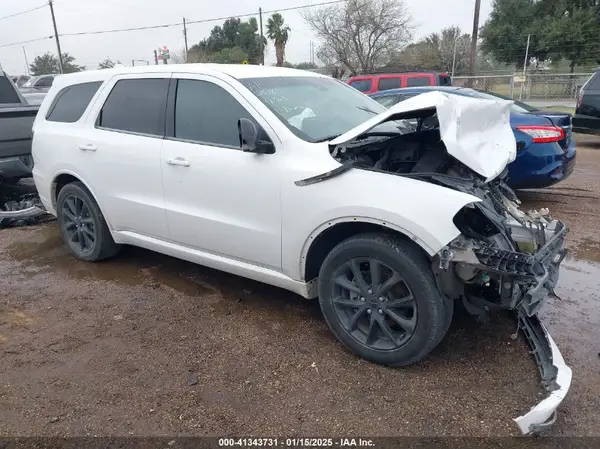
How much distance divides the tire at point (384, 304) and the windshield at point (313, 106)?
0.85 metres

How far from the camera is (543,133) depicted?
6.00m

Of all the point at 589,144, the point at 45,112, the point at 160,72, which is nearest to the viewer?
the point at 160,72

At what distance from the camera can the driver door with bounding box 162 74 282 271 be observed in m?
3.35

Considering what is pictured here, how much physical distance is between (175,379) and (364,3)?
35.9 meters

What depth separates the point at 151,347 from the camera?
3410 mm

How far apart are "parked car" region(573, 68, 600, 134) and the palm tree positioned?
37513mm

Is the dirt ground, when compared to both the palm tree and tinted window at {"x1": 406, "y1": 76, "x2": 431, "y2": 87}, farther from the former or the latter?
the palm tree

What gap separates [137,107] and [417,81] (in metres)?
9.42

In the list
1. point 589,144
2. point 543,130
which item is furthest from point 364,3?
point 543,130

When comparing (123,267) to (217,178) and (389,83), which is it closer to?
(217,178)

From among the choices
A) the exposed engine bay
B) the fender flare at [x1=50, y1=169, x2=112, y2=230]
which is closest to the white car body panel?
the exposed engine bay

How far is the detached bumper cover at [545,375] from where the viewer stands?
243 cm

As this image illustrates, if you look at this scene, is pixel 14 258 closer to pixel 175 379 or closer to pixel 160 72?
pixel 160 72

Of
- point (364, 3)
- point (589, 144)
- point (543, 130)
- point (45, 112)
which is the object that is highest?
point (364, 3)
